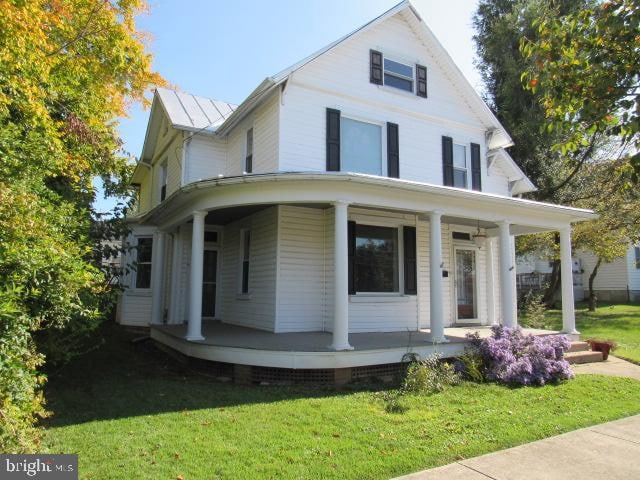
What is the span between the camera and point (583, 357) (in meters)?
10.3

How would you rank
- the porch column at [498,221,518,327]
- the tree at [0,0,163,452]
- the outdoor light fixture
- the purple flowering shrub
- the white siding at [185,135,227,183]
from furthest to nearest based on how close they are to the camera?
the outdoor light fixture, the white siding at [185,135,227,183], the porch column at [498,221,518,327], the purple flowering shrub, the tree at [0,0,163,452]

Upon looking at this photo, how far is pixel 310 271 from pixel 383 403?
4.39 metres

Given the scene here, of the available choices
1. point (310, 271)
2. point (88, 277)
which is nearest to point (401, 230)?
point (310, 271)

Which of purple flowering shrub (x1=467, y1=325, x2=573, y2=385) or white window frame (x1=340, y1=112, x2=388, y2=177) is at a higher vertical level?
white window frame (x1=340, y1=112, x2=388, y2=177)

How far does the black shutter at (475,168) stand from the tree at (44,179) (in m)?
9.48

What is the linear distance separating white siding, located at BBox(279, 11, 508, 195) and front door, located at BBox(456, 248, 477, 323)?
201 cm

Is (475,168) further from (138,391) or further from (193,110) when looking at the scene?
(138,391)

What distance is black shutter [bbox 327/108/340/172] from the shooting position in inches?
428

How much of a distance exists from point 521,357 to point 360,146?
19.3 ft

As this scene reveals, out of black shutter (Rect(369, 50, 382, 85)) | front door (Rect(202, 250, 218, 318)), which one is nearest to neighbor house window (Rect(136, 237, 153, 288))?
front door (Rect(202, 250, 218, 318))

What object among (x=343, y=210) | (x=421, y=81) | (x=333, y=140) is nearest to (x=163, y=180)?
(x=333, y=140)

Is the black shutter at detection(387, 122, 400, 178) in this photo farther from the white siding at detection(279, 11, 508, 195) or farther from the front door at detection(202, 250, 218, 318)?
the front door at detection(202, 250, 218, 318)

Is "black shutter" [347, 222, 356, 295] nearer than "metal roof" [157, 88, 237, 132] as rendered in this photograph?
Yes

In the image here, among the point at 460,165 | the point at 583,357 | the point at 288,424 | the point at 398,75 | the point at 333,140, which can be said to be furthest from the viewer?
the point at 460,165
